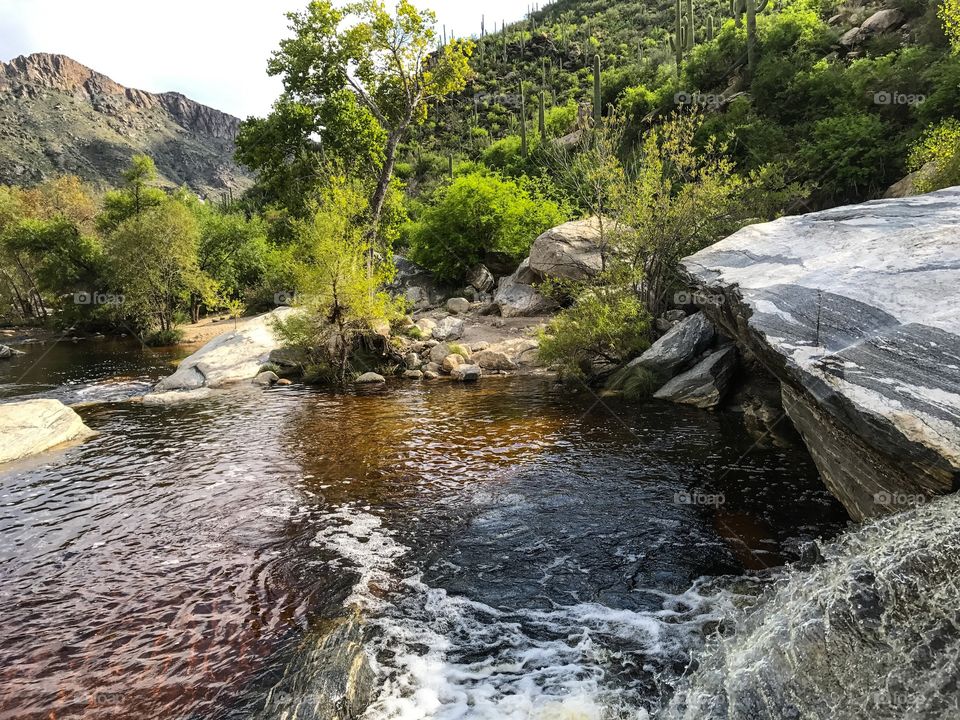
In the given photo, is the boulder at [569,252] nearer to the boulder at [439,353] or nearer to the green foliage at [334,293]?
the boulder at [439,353]

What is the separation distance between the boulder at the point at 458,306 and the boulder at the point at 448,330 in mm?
4846

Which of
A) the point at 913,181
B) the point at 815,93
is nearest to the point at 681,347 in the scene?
the point at 913,181

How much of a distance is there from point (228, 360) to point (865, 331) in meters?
20.6

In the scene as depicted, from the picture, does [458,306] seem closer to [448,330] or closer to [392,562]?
[448,330]

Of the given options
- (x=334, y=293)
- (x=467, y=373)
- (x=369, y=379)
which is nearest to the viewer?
(x=334, y=293)

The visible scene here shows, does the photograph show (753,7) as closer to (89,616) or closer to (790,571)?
(790,571)

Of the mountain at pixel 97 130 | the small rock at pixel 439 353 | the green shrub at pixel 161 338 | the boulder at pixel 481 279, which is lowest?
the small rock at pixel 439 353

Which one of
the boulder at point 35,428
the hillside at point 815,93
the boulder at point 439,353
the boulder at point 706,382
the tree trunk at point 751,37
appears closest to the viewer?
the boulder at point 35,428

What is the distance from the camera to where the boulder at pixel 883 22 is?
29.5 m

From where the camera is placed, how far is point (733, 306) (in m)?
8.00

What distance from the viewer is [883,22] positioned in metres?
29.8

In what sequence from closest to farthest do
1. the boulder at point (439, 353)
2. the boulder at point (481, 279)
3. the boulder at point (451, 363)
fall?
1. the boulder at point (451, 363)
2. the boulder at point (439, 353)
3. the boulder at point (481, 279)

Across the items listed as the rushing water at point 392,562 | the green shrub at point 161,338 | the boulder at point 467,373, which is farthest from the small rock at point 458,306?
the rushing water at point 392,562

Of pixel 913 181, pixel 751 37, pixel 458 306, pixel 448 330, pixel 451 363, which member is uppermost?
pixel 751 37
